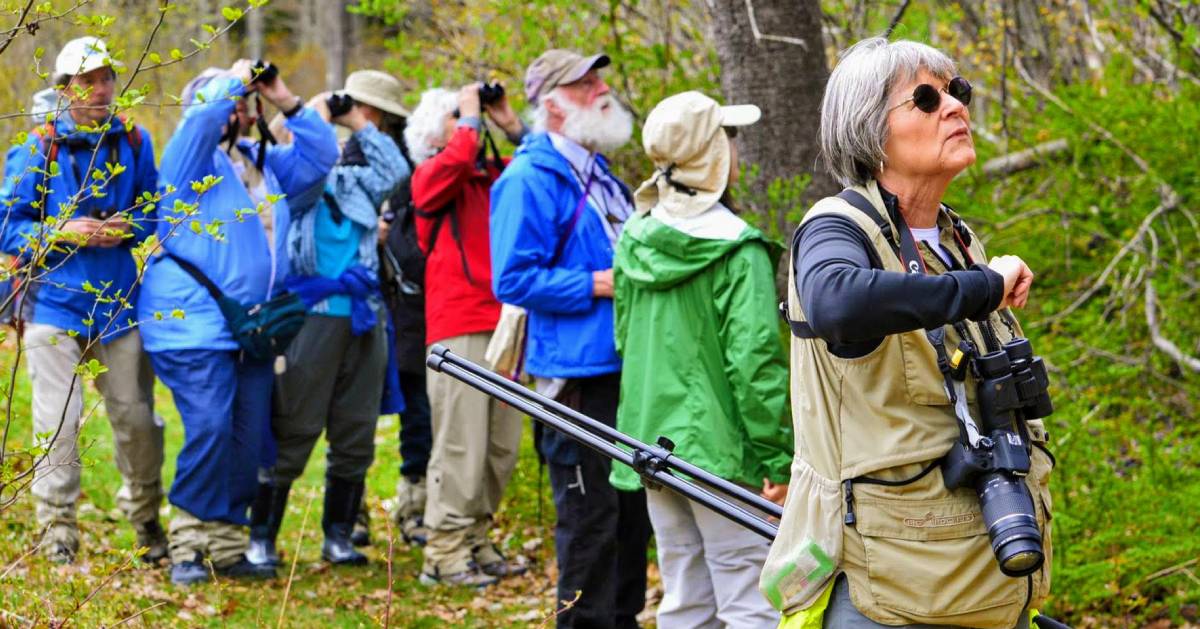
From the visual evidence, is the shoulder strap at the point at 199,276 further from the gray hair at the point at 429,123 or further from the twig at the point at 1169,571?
the twig at the point at 1169,571

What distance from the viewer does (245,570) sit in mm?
6242

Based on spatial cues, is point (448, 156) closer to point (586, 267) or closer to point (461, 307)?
point (461, 307)

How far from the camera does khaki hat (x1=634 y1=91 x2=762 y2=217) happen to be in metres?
4.51

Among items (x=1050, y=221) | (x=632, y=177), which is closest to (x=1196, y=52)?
(x=1050, y=221)

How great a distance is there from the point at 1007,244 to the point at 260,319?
4.14 metres

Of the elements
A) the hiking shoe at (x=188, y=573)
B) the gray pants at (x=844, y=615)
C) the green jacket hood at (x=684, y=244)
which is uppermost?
the green jacket hood at (x=684, y=244)

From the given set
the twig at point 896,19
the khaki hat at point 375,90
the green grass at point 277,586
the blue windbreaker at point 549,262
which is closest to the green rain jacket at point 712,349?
the blue windbreaker at point 549,262

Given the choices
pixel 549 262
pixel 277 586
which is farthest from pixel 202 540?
pixel 549 262

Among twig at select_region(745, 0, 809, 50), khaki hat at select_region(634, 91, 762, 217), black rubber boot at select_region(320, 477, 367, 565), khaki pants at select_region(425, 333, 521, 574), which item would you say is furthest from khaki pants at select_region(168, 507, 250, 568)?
twig at select_region(745, 0, 809, 50)

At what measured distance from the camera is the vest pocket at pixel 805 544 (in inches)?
103

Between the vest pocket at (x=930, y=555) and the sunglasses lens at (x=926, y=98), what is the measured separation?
2.35 feet

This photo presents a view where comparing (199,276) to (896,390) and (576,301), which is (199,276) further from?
(896,390)

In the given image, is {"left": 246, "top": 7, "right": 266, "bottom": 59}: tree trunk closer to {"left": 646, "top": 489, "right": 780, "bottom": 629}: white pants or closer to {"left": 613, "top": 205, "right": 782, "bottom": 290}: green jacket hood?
{"left": 613, "top": 205, "right": 782, "bottom": 290}: green jacket hood

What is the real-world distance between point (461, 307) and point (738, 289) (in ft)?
7.92
